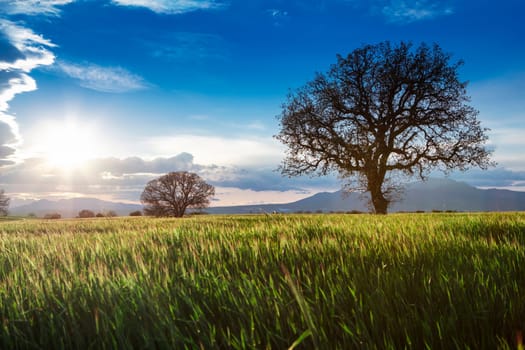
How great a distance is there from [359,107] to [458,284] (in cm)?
2174

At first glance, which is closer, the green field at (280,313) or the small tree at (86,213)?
the green field at (280,313)

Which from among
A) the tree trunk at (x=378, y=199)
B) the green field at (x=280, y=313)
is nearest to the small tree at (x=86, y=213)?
the tree trunk at (x=378, y=199)

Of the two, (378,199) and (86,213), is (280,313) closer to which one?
(378,199)

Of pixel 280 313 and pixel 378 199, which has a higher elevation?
pixel 378 199

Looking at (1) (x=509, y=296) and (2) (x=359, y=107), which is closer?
(1) (x=509, y=296)

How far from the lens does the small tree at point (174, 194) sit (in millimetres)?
44156

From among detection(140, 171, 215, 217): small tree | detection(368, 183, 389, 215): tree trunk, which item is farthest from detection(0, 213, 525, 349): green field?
detection(140, 171, 215, 217): small tree

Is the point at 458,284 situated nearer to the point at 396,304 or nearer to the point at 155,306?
the point at 396,304

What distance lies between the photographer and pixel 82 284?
98.2 inches

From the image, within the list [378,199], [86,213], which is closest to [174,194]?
[86,213]

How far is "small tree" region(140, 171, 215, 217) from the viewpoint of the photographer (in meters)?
44.2

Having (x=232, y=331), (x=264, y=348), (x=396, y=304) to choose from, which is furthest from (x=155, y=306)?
(x=396, y=304)

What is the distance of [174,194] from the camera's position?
4544cm

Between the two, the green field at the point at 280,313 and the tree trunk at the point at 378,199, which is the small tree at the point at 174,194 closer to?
the tree trunk at the point at 378,199
